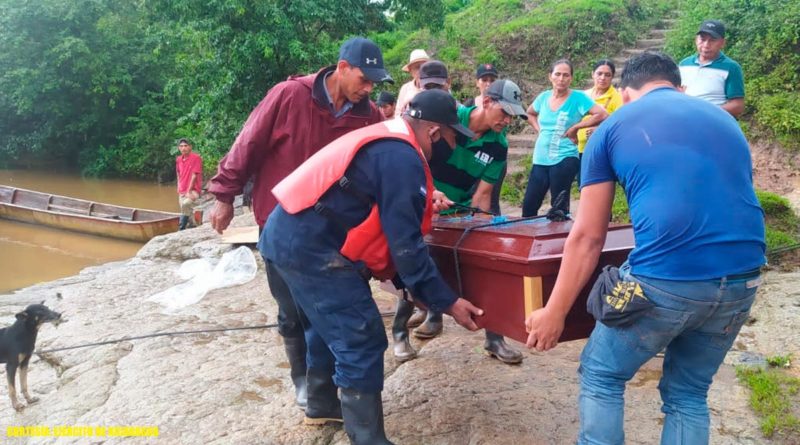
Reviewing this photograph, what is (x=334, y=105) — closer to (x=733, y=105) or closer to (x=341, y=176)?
(x=341, y=176)

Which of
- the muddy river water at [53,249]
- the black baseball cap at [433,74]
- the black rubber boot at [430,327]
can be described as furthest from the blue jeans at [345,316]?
the muddy river water at [53,249]

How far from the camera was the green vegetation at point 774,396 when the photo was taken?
3021 mm

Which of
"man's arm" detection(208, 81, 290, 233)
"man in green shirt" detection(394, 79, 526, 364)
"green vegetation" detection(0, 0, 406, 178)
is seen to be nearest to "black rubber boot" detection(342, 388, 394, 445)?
"man in green shirt" detection(394, 79, 526, 364)

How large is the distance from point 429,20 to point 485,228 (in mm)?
9555

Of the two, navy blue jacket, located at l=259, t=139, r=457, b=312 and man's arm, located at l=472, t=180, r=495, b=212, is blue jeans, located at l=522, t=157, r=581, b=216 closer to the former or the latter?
man's arm, located at l=472, t=180, r=495, b=212

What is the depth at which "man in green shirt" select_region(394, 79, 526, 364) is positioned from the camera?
350cm

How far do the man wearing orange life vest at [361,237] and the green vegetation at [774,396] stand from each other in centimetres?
175

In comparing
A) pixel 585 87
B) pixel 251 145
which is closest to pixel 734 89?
pixel 251 145

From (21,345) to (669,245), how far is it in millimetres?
3745

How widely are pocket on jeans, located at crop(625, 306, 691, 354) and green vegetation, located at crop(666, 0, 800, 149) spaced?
5.99m

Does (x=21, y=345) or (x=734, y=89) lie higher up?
(x=734, y=89)

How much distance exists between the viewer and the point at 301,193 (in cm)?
250

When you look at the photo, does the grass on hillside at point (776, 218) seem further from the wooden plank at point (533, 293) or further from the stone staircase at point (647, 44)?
the stone staircase at point (647, 44)

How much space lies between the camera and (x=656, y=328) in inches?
81.6
